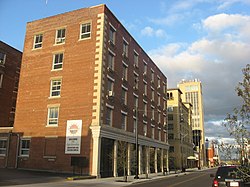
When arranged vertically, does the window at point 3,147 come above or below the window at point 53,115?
below

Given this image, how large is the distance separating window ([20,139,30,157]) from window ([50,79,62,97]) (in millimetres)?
6093

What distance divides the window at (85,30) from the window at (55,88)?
5.77m

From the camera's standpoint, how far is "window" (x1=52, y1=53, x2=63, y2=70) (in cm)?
3268

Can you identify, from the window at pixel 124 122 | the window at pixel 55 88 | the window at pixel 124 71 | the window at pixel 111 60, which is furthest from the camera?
the window at pixel 124 71

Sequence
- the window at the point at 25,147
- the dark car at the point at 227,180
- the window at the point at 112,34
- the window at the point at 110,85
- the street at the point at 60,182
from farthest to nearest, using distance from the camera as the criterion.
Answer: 1. the window at the point at 112,34
2. the window at the point at 110,85
3. the window at the point at 25,147
4. the street at the point at 60,182
5. the dark car at the point at 227,180

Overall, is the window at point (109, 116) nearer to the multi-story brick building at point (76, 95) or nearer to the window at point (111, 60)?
the multi-story brick building at point (76, 95)

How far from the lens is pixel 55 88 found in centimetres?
3209

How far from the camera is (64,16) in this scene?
3419cm

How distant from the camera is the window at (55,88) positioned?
104 feet

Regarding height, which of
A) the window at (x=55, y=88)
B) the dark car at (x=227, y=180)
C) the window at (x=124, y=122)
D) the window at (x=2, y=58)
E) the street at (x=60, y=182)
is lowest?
the street at (x=60, y=182)

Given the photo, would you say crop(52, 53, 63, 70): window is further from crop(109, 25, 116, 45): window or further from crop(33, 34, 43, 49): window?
crop(109, 25, 116, 45): window

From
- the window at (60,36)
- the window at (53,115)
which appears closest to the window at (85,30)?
the window at (60,36)

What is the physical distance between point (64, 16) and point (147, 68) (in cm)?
1760

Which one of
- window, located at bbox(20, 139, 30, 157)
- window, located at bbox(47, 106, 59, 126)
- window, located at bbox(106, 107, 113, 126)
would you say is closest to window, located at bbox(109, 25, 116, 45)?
window, located at bbox(106, 107, 113, 126)
